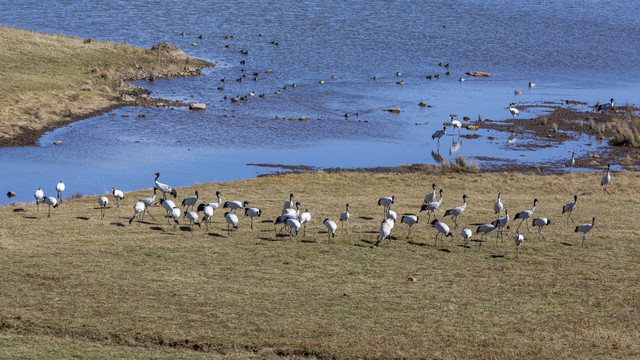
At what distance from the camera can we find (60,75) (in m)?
69.3

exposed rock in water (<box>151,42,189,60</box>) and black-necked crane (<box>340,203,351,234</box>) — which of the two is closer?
black-necked crane (<box>340,203,351,234</box>)

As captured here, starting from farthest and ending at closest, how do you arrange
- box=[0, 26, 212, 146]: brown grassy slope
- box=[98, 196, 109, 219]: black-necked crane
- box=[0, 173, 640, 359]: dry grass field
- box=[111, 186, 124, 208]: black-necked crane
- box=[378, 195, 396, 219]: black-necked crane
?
1. box=[0, 26, 212, 146]: brown grassy slope
2. box=[111, 186, 124, 208]: black-necked crane
3. box=[378, 195, 396, 219]: black-necked crane
4. box=[98, 196, 109, 219]: black-necked crane
5. box=[0, 173, 640, 359]: dry grass field

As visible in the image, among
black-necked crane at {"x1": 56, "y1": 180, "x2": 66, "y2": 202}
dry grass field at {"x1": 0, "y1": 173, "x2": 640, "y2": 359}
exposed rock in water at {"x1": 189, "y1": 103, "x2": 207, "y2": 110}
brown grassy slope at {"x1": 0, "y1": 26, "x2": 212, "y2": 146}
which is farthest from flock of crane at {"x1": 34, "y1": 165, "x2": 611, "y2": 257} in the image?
exposed rock in water at {"x1": 189, "y1": 103, "x2": 207, "y2": 110}

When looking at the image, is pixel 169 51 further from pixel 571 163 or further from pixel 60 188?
pixel 60 188

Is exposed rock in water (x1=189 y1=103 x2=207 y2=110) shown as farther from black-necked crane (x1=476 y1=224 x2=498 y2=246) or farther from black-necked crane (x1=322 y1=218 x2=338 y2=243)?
black-necked crane (x1=476 y1=224 x2=498 y2=246)

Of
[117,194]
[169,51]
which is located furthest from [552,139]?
[169,51]

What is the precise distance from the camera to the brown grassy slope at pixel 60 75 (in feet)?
193

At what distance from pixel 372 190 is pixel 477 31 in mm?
81610

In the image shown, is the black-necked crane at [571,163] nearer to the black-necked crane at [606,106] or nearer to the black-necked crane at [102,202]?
the black-necked crane at [606,106]

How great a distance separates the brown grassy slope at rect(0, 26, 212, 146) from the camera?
193 feet

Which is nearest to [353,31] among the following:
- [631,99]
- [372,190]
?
[631,99]

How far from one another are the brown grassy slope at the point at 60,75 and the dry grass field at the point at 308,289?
24.6m

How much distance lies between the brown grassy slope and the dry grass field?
24556mm

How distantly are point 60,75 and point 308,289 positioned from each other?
171 feet
